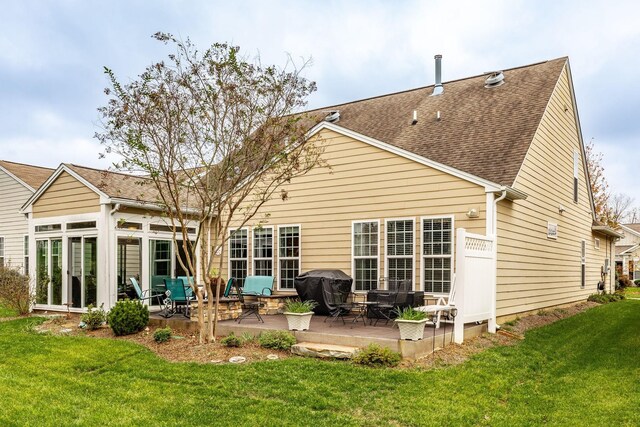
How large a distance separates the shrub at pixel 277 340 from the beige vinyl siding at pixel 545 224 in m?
4.53

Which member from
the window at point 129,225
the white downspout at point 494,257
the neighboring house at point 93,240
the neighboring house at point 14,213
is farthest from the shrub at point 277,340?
the neighboring house at point 14,213

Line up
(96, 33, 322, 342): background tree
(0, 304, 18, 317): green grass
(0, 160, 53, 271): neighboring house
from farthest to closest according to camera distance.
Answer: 1. (0, 160, 53, 271): neighboring house
2. (0, 304, 18, 317): green grass
3. (96, 33, 322, 342): background tree

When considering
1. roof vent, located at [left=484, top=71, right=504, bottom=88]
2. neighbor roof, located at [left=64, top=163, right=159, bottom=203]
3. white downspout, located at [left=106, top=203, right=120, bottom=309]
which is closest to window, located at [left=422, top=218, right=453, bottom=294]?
roof vent, located at [left=484, top=71, right=504, bottom=88]

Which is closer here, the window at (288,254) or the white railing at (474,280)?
the white railing at (474,280)

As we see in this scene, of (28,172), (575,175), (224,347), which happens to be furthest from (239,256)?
(28,172)

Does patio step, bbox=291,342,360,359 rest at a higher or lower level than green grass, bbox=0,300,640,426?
higher

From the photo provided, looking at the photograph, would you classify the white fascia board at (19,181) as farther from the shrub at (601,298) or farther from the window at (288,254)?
the shrub at (601,298)

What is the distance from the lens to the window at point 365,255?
1090cm

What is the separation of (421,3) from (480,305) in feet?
24.4

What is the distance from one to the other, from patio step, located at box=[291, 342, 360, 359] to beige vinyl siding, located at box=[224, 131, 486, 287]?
11.0 ft

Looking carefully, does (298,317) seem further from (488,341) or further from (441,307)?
(488,341)

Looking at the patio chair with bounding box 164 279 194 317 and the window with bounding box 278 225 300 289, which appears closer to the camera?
the patio chair with bounding box 164 279 194 317

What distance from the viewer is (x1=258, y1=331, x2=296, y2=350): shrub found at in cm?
Result: 767

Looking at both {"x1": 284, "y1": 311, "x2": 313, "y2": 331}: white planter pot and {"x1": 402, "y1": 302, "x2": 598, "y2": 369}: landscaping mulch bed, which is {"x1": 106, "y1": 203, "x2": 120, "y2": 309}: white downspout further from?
{"x1": 402, "y1": 302, "x2": 598, "y2": 369}: landscaping mulch bed
